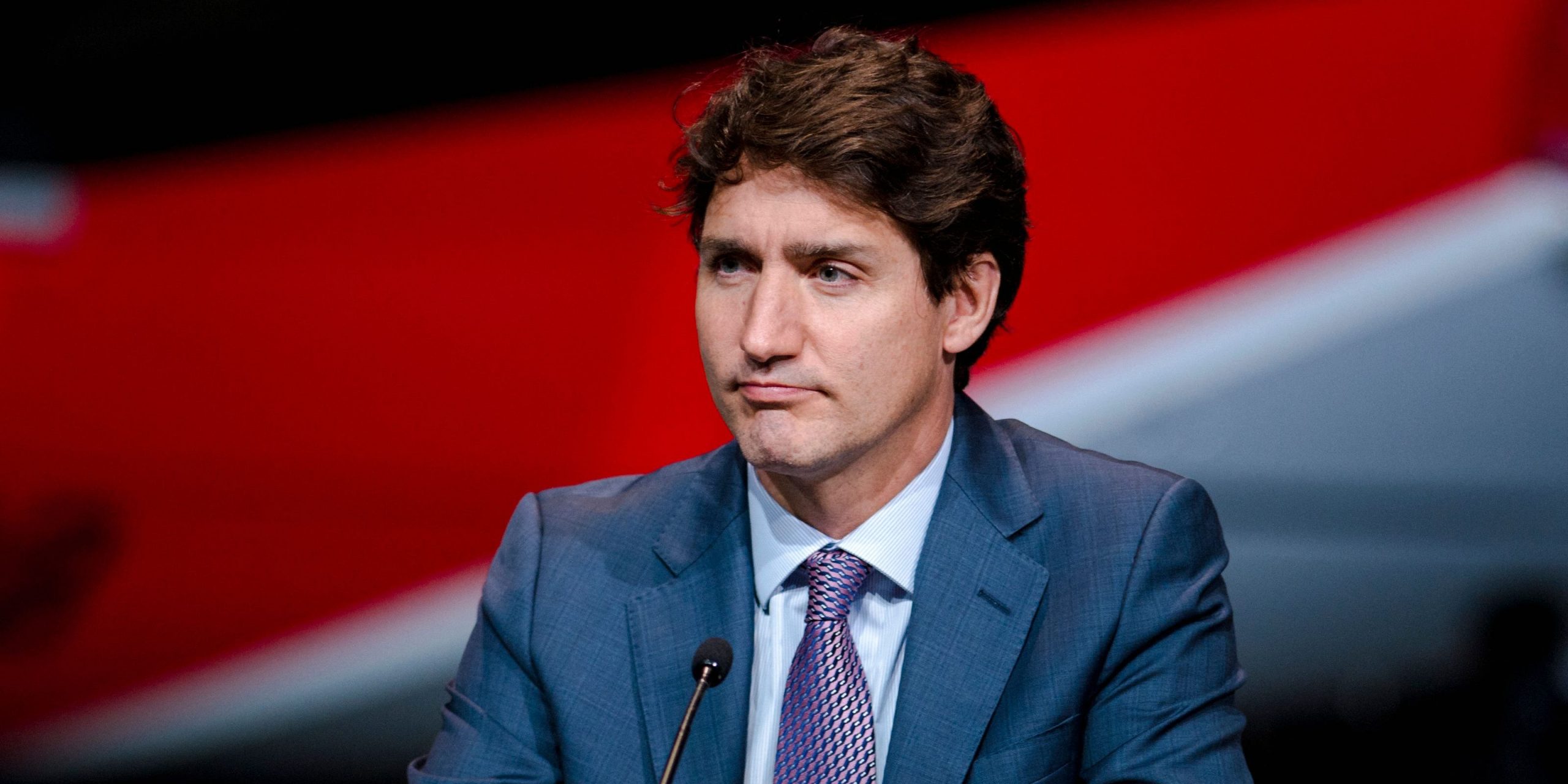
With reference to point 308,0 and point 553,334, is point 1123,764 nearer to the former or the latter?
point 553,334

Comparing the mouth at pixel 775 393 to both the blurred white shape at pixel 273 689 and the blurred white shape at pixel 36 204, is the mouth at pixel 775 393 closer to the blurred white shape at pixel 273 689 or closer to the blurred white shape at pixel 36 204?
the blurred white shape at pixel 273 689

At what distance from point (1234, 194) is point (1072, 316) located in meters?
0.39

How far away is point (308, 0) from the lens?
2959 millimetres

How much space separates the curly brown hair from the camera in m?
1.51

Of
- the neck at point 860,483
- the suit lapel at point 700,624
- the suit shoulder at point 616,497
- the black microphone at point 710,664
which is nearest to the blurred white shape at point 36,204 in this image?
the suit shoulder at point 616,497

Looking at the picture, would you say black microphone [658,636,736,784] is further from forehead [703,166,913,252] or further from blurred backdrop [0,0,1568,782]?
blurred backdrop [0,0,1568,782]

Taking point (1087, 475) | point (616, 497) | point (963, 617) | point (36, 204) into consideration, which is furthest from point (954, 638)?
point (36, 204)

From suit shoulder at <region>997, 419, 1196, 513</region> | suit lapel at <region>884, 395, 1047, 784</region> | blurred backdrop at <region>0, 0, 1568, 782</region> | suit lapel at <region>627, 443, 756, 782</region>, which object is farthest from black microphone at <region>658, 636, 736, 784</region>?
blurred backdrop at <region>0, 0, 1568, 782</region>

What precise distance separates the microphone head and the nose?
33 centimetres

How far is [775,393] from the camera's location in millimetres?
1487

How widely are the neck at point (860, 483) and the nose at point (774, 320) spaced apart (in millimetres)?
200

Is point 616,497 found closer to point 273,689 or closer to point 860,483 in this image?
point 860,483

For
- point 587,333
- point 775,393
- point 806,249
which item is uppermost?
point 587,333

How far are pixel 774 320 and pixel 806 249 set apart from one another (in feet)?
0.29
